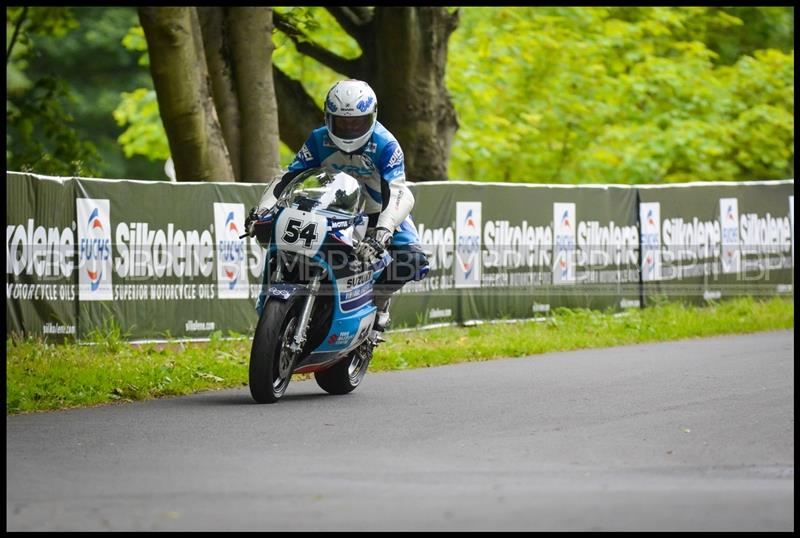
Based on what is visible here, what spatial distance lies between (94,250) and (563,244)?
662 cm

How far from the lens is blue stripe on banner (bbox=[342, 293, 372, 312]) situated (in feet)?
33.1

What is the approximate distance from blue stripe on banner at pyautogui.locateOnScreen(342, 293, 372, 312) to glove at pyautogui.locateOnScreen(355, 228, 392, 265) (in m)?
0.35

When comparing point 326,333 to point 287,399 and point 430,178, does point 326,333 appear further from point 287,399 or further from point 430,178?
point 430,178

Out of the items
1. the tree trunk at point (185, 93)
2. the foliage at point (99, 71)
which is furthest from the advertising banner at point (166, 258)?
the foliage at point (99, 71)

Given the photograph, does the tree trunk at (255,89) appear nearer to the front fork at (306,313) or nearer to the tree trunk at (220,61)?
the tree trunk at (220,61)

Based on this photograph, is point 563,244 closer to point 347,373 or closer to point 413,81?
point 413,81

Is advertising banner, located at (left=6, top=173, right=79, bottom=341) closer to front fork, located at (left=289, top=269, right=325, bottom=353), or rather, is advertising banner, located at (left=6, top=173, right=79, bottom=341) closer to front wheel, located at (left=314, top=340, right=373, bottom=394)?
front wheel, located at (left=314, top=340, right=373, bottom=394)

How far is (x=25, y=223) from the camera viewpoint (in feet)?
44.5

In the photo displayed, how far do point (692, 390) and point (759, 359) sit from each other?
9.31ft

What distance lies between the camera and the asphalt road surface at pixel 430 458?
5.90 metres

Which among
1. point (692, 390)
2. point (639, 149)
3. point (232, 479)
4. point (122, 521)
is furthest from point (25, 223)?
point (639, 149)

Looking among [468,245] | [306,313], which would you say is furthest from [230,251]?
[306,313]

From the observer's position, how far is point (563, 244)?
61.4 feet

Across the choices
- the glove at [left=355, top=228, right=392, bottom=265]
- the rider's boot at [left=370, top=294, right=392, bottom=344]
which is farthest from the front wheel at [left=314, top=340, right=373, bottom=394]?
the glove at [left=355, top=228, right=392, bottom=265]
